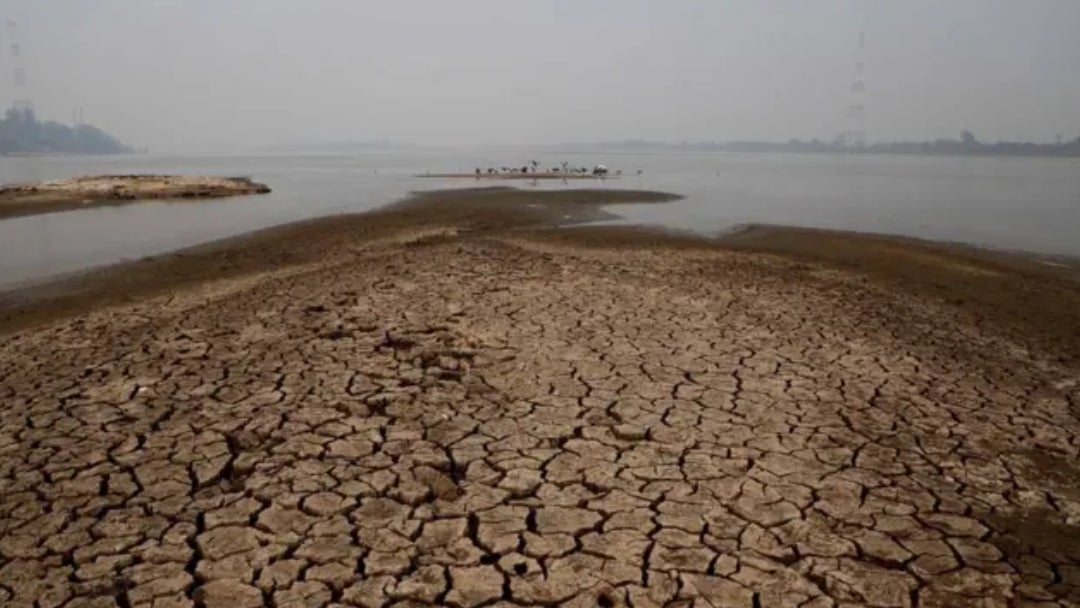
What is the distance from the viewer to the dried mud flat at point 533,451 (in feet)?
10.4

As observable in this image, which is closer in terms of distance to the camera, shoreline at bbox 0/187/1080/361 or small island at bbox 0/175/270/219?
shoreline at bbox 0/187/1080/361

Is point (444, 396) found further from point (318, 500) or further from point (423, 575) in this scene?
point (423, 575)

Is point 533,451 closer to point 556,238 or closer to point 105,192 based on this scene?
point 556,238

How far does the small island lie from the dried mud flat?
17.4 metres

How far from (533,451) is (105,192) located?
29028mm

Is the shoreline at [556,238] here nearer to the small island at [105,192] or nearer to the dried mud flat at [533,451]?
the dried mud flat at [533,451]

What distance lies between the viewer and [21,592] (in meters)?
3.03

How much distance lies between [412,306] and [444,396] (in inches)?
107

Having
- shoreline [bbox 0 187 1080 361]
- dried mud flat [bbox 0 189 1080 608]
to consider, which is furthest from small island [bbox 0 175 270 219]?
dried mud flat [bbox 0 189 1080 608]

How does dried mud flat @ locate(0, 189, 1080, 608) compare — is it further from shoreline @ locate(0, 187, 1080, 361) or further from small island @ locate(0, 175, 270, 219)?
small island @ locate(0, 175, 270, 219)

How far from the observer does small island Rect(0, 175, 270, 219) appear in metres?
22.9

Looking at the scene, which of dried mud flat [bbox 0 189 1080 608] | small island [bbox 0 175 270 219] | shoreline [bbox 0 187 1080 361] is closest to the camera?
dried mud flat [bbox 0 189 1080 608]

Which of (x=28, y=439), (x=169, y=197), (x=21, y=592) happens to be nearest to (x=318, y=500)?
(x=21, y=592)

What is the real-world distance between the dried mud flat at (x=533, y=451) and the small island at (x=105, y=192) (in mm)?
17365
